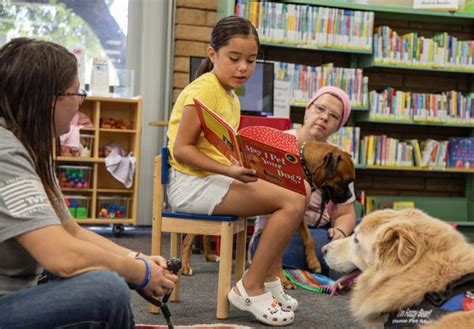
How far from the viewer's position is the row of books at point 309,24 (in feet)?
17.2

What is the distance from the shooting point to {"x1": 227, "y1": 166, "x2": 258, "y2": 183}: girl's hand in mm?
2492

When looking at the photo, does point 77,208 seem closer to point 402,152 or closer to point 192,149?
point 402,152

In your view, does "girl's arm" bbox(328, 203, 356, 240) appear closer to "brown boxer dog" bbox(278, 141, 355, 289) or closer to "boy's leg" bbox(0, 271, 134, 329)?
"brown boxer dog" bbox(278, 141, 355, 289)

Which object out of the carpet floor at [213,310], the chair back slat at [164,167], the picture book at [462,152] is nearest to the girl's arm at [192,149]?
the chair back slat at [164,167]

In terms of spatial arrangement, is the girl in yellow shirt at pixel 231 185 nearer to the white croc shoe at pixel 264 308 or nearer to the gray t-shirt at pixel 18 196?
the white croc shoe at pixel 264 308

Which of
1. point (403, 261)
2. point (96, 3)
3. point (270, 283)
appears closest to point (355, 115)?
point (96, 3)

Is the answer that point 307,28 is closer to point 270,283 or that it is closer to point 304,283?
point 304,283

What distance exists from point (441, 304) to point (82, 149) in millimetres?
4241

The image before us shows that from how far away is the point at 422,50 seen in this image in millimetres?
5684

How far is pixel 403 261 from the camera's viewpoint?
1764mm

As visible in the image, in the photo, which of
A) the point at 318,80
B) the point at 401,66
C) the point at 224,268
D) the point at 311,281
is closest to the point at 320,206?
the point at 311,281

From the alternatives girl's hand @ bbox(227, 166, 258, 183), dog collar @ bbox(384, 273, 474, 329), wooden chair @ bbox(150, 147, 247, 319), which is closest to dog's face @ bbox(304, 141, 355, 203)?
wooden chair @ bbox(150, 147, 247, 319)

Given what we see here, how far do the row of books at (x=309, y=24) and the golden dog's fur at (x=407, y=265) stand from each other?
349 cm

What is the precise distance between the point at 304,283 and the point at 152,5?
142 inches
